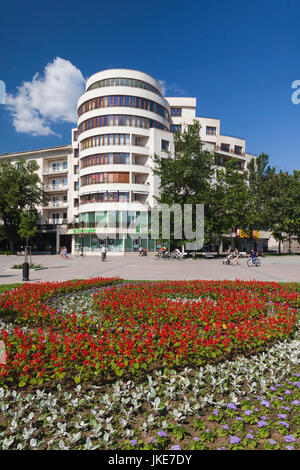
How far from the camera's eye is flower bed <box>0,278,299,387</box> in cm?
378

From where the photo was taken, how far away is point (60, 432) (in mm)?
2684

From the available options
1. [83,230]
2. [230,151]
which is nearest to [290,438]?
[83,230]

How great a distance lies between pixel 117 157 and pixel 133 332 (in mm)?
38010

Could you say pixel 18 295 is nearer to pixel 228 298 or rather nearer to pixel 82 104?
pixel 228 298

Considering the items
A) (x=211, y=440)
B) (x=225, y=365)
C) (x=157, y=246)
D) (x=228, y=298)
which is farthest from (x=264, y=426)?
(x=157, y=246)

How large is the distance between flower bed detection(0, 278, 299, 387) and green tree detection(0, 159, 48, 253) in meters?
38.1

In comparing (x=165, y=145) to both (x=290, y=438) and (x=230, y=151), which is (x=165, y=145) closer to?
(x=230, y=151)

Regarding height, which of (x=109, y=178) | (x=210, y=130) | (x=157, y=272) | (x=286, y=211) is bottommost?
(x=157, y=272)

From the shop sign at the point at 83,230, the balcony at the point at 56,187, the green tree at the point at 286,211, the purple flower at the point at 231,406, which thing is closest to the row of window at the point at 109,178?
the shop sign at the point at 83,230

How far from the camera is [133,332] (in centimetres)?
525

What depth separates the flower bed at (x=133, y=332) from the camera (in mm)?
3781

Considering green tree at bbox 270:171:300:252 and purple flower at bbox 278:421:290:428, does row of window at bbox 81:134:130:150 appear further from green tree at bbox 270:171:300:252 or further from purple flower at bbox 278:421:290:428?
purple flower at bbox 278:421:290:428

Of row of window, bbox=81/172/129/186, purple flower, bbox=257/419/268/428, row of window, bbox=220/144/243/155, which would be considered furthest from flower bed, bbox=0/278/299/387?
row of window, bbox=220/144/243/155

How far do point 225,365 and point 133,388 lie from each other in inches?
55.8
